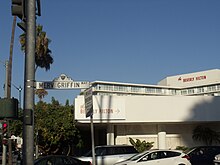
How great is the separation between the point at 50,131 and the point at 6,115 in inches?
993

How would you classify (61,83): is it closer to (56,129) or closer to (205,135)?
(56,129)

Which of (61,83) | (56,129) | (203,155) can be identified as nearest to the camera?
(61,83)

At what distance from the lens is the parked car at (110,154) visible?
2166 centimetres

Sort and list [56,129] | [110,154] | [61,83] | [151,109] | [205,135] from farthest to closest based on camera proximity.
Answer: [205,135] < [56,129] < [151,109] < [110,154] < [61,83]

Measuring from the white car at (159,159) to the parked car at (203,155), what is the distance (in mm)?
6118

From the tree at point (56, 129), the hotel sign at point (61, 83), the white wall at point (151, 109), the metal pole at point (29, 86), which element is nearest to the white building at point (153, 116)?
the white wall at point (151, 109)

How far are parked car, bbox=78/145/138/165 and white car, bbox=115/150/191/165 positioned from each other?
2670 millimetres

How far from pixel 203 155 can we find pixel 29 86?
20038 mm

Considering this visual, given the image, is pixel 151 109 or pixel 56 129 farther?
pixel 56 129

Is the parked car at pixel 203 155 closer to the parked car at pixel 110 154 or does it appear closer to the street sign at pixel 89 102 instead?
the parked car at pixel 110 154

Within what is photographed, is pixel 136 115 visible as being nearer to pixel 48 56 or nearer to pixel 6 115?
pixel 48 56

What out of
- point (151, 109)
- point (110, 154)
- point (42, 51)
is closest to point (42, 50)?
point (42, 51)

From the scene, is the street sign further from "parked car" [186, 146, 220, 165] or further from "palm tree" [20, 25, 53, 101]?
"palm tree" [20, 25, 53, 101]

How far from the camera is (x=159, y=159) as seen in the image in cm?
1909
